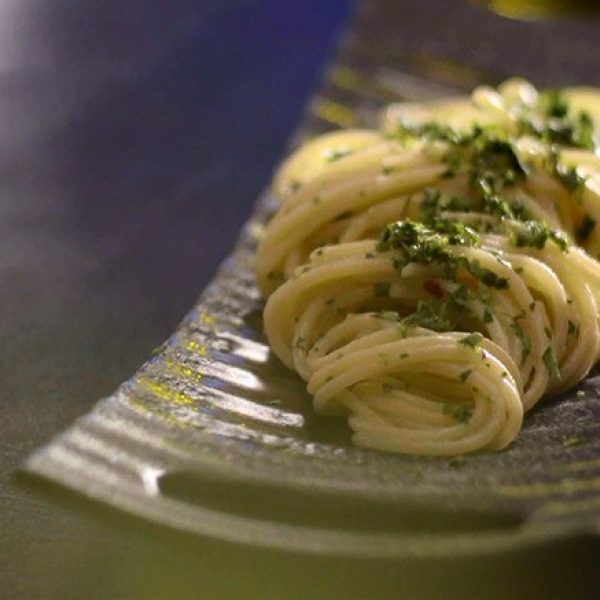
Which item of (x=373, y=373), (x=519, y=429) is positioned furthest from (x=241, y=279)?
(x=519, y=429)

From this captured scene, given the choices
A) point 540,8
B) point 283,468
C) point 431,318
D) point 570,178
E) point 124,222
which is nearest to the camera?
point 283,468

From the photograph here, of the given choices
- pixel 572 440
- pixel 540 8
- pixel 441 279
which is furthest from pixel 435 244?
pixel 540 8

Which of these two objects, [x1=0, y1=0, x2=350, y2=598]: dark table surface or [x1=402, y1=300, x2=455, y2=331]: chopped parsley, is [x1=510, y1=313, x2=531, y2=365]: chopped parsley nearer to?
[x1=402, y1=300, x2=455, y2=331]: chopped parsley

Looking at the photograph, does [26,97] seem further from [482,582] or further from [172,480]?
[482,582]

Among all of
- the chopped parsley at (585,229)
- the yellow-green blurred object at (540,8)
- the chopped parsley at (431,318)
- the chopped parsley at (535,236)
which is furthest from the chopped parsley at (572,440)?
the yellow-green blurred object at (540,8)

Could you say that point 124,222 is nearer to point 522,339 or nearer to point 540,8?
point 522,339
